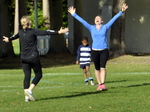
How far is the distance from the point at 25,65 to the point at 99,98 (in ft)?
5.73

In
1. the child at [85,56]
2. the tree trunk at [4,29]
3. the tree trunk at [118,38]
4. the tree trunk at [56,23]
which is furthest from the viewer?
the tree trunk at [56,23]

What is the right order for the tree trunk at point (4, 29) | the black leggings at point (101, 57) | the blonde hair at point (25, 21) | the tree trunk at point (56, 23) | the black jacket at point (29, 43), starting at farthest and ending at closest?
1. the tree trunk at point (56, 23)
2. the tree trunk at point (4, 29)
3. the black leggings at point (101, 57)
4. the black jacket at point (29, 43)
5. the blonde hair at point (25, 21)

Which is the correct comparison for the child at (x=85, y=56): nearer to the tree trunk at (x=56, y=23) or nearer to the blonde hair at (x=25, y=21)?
the blonde hair at (x=25, y=21)

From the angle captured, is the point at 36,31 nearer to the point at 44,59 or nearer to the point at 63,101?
the point at 63,101

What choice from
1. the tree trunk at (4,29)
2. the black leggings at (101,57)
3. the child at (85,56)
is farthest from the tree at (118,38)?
the black leggings at (101,57)

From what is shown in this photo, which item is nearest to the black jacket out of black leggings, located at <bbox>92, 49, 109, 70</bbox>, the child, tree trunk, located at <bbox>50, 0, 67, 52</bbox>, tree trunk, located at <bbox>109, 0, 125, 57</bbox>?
black leggings, located at <bbox>92, 49, 109, 70</bbox>

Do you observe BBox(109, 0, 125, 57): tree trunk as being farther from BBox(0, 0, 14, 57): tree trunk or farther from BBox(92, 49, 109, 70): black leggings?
BBox(92, 49, 109, 70): black leggings

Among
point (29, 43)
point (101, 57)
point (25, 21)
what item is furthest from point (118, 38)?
point (25, 21)

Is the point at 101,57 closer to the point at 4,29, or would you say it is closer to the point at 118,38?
the point at 118,38

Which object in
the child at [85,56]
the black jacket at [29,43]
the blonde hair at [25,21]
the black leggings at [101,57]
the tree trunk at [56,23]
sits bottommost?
the tree trunk at [56,23]

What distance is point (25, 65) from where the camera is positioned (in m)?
12.0

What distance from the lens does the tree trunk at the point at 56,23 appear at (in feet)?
121

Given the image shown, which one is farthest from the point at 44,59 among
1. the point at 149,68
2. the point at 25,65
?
the point at 25,65

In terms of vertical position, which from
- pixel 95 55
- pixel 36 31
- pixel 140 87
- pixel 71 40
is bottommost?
pixel 71 40
